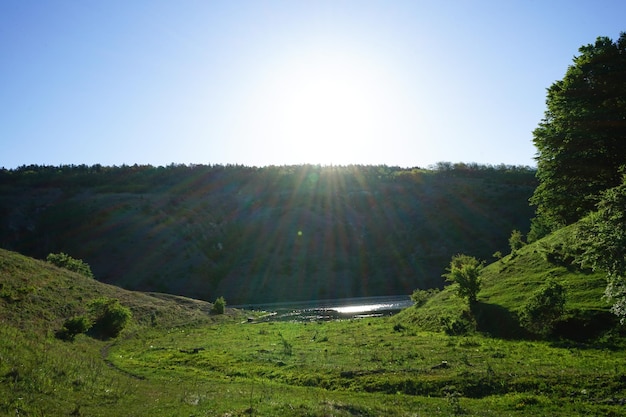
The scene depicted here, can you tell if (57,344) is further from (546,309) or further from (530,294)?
(530,294)

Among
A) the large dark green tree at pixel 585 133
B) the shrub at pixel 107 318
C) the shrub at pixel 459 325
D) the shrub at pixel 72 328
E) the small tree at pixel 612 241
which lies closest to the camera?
the small tree at pixel 612 241

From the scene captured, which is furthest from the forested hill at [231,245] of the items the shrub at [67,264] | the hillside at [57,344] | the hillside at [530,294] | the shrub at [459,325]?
the shrub at [459,325]

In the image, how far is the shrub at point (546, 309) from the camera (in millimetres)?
31953

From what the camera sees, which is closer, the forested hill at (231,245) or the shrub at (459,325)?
the shrub at (459,325)

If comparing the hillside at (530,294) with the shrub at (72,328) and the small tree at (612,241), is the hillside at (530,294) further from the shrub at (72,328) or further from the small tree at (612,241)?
the shrub at (72,328)

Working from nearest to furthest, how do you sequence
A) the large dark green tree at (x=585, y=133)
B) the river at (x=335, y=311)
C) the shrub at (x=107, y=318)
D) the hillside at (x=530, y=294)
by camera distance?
the hillside at (x=530, y=294), the large dark green tree at (x=585, y=133), the shrub at (x=107, y=318), the river at (x=335, y=311)

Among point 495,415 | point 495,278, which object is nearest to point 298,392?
point 495,415

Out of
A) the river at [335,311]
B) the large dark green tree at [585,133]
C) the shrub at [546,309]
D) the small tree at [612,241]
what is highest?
the large dark green tree at [585,133]

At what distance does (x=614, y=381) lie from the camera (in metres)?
20.2

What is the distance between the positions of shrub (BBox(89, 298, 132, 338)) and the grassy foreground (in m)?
3.30

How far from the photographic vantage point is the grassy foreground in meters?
18.2

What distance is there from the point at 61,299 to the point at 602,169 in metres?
61.8

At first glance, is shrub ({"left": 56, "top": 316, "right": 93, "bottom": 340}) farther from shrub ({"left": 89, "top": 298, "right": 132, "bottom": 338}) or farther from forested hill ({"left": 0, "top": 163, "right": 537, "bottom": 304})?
forested hill ({"left": 0, "top": 163, "right": 537, "bottom": 304})

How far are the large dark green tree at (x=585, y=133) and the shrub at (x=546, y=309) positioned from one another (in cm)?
1779
